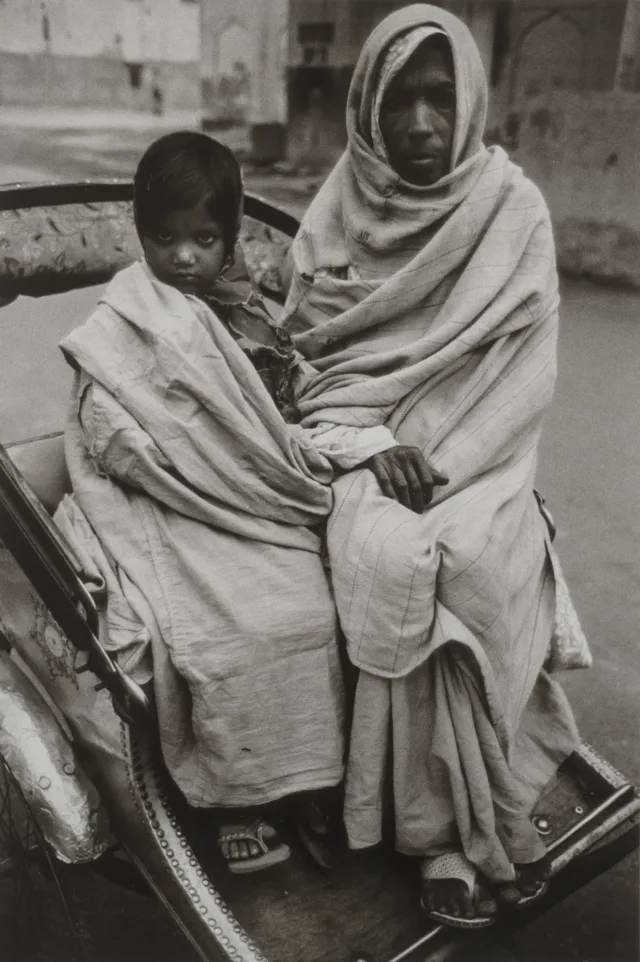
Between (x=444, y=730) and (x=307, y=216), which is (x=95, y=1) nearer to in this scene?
(x=307, y=216)

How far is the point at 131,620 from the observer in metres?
1.28

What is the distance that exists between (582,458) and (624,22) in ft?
5.36

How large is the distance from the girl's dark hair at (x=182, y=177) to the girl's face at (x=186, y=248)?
12 mm

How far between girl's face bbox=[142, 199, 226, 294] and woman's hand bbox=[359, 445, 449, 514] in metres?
0.41

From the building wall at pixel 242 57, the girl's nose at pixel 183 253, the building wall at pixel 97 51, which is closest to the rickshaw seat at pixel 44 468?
the girl's nose at pixel 183 253

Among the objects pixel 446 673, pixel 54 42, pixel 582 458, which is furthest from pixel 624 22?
pixel 446 673

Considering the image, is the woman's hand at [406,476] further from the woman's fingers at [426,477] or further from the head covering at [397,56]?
the head covering at [397,56]

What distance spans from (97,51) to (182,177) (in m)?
0.97

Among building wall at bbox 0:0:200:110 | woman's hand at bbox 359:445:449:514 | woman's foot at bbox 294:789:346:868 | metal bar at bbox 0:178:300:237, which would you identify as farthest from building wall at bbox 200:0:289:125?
woman's foot at bbox 294:789:346:868

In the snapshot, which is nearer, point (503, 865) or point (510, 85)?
point (503, 865)

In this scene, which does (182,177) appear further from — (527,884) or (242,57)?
(242,57)

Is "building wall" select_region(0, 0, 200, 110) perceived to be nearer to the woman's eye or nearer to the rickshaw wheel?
the woman's eye

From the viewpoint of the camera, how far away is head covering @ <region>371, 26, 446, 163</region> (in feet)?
4.92

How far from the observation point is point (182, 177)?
131 cm
